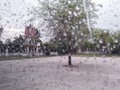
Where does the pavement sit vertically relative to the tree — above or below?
below

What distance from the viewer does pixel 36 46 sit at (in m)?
55.3

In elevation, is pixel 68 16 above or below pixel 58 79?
above

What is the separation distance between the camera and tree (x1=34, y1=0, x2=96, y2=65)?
69.9 feet

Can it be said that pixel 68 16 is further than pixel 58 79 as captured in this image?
Yes

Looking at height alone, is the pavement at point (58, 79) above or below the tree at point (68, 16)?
below

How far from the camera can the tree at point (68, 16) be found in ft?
69.9

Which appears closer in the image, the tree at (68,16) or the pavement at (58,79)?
the pavement at (58,79)

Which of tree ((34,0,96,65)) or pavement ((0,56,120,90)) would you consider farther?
tree ((34,0,96,65))

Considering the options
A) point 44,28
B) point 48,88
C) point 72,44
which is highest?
point 44,28

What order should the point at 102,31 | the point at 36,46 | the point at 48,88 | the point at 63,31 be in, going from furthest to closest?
1. the point at 36,46
2. the point at 102,31
3. the point at 63,31
4. the point at 48,88

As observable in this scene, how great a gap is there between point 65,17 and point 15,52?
121ft

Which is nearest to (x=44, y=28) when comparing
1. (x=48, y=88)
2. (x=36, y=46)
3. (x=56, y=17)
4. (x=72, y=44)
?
(x=56, y=17)

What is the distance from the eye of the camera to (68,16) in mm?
21453

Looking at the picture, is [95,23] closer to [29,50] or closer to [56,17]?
[56,17]
